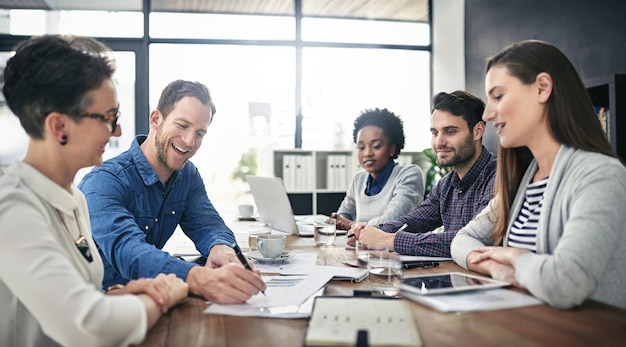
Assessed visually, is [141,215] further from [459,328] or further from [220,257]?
[459,328]

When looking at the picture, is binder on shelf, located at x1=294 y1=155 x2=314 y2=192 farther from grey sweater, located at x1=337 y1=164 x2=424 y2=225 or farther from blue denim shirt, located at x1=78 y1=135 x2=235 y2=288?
blue denim shirt, located at x1=78 y1=135 x2=235 y2=288

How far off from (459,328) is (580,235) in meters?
0.41

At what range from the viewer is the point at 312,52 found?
17.6ft

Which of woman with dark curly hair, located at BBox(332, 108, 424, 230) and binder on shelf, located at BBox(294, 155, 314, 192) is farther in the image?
binder on shelf, located at BBox(294, 155, 314, 192)

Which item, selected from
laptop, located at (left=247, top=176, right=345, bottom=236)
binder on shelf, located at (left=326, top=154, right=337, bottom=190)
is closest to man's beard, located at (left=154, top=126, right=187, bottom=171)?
laptop, located at (left=247, top=176, right=345, bottom=236)

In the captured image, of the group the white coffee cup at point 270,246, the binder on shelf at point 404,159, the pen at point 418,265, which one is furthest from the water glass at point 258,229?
the binder on shelf at point 404,159

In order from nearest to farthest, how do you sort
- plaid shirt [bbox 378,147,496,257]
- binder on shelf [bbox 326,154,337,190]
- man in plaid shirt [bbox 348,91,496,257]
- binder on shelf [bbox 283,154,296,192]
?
plaid shirt [bbox 378,147,496,257] → man in plaid shirt [bbox 348,91,496,257] → binder on shelf [bbox 283,154,296,192] → binder on shelf [bbox 326,154,337,190]

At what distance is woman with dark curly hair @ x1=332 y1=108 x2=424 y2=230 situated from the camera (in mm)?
3105

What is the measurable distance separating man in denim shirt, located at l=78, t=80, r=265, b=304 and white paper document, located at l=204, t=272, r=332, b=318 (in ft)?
1.00

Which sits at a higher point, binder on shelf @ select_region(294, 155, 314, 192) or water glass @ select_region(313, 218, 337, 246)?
binder on shelf @ select_region(294, 155, 314, 192)

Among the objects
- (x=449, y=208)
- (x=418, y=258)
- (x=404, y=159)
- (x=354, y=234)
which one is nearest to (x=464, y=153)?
(x=449, y=208)

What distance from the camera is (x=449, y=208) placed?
2457 mm

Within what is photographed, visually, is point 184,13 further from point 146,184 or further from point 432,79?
point 146,184

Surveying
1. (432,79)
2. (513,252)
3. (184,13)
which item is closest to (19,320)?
(513,252)
